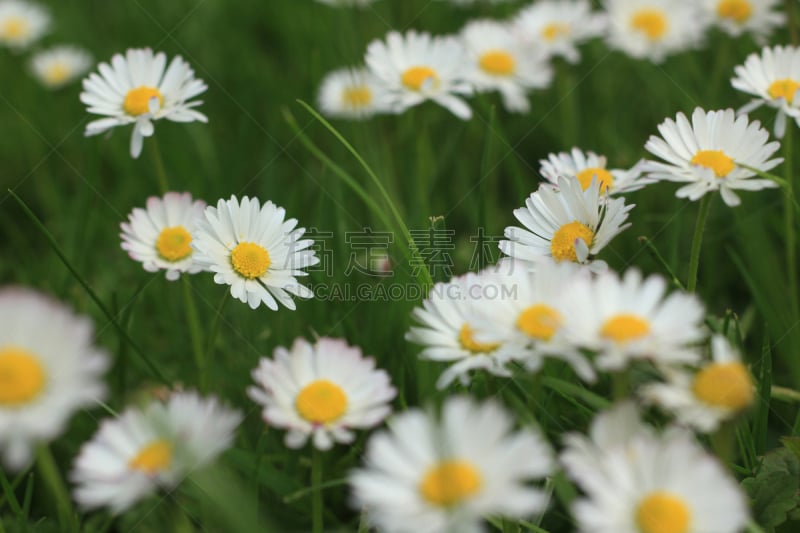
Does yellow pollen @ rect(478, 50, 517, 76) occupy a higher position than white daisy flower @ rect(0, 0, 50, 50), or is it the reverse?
yellow pollen @ rect(478, 50, 517, 76)

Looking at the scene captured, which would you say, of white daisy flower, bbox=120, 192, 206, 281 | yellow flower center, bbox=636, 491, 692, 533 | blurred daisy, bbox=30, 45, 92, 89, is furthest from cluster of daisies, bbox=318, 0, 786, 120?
yellow flower center, bbox=636, 491, 692, 533

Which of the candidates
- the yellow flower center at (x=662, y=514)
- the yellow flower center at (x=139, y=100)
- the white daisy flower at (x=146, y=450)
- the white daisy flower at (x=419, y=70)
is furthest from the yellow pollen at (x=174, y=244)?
the yellow flower center at (x=662, y=514)

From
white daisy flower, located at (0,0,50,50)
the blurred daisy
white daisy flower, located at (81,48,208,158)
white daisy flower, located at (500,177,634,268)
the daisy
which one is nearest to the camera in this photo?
the daisy

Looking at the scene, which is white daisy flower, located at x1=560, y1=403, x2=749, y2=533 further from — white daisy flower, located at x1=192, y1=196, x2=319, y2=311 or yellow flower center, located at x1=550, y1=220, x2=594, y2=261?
white daisy flower, located at x1=192, y1=196, x2=319, y2=311

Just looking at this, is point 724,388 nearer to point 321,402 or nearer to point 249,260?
point 321,402

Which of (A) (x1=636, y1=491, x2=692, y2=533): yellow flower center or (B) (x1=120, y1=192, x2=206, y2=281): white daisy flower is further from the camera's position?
(B) (x1=120, y1=192, x2=206, y2=281): white daisy flower

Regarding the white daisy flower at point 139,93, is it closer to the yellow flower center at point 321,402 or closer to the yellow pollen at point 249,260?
the yellow pollen at point 249,260

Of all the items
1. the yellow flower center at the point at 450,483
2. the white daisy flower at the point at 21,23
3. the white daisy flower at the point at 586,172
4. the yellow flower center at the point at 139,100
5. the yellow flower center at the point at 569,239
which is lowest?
the yellow flower center at the point at 450,483
